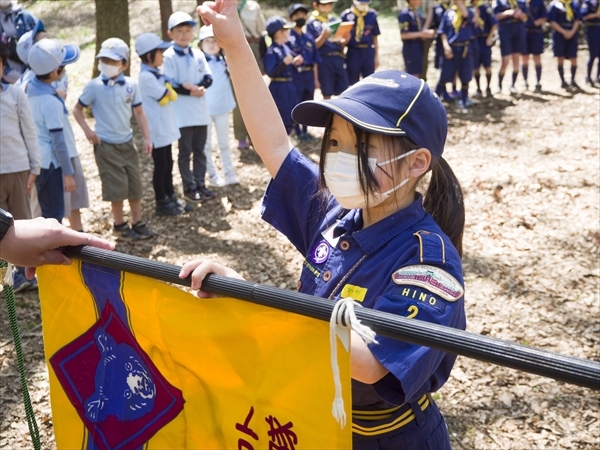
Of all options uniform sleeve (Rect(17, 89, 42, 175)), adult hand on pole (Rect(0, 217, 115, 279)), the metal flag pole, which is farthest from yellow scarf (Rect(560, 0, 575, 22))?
the metal flag pole

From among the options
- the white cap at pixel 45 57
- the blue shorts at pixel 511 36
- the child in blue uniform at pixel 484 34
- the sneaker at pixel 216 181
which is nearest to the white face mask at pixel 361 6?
the child in blue uniform at pixel 484 34

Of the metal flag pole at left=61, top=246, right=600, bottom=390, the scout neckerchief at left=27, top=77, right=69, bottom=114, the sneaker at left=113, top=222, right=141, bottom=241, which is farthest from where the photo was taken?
the sneaker at left=113, top=222, right=141, bottom=241

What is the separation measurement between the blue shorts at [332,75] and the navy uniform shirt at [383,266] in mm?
8716

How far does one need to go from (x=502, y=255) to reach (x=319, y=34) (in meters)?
5.58

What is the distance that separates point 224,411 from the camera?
175 centimetres

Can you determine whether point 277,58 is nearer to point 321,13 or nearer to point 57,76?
point 321,13

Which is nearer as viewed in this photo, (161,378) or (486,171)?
(161,378)

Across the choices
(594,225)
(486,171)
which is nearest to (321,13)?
(486,171)

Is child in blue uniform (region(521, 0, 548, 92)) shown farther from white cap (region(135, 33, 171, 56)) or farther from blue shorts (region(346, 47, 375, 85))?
white cap (region(135, 33, 171, 56))

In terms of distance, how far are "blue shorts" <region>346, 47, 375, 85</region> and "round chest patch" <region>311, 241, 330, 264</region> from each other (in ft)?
31.4

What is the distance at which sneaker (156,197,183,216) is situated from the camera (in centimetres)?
714

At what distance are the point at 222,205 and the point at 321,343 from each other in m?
6.10

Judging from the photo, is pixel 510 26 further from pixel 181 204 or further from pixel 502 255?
pixel 181 204

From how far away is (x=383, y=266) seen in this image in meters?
1.79
